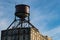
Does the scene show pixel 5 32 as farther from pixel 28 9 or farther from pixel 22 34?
pixel 28 9

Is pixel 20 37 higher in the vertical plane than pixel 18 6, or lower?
lower

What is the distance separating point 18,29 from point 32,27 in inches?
209

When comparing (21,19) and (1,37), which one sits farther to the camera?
(1,37)

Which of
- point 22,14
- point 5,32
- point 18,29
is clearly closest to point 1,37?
point 5,32

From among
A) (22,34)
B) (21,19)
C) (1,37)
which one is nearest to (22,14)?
(21,19)

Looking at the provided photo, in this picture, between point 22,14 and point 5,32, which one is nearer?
point 22,14

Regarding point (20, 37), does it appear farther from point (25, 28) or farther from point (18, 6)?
point (18, 6)

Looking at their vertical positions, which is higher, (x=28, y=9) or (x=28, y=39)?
(x=28, y=9)

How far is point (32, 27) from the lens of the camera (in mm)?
87125

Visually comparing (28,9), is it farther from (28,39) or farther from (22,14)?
(28,39)

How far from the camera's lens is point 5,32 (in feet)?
290

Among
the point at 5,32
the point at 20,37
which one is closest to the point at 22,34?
the point at 20,37

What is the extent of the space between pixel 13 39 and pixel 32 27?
26.9 ft

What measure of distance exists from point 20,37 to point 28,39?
9.79 feet
